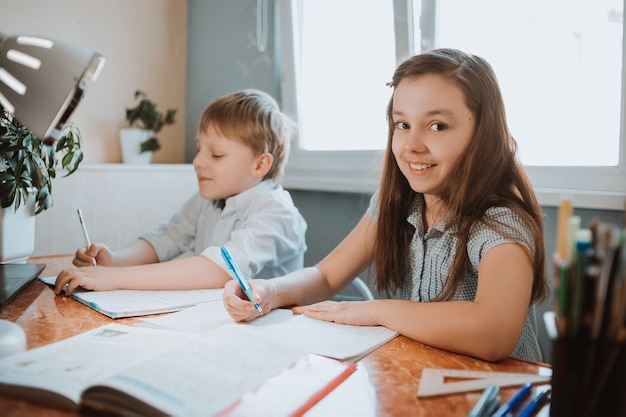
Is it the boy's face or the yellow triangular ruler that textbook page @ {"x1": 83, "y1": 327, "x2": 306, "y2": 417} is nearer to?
the yellow triangular ruler

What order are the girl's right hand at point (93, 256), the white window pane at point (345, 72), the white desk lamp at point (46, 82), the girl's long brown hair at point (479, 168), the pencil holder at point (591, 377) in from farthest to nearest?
1. the white window pane at point (345, 72)
2. the girl's right hand at point (93, 256)
3. the girl's long brown hair at point (479, 168)
4. the white desk lamp at point (46, 82)
5. the pencil holder at point (591, 377)

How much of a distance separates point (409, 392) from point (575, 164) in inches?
43.5

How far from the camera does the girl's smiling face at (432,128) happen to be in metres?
1.09

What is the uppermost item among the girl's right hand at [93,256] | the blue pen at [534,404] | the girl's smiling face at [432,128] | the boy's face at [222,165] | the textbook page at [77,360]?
the girl's smiling face at [432,128]

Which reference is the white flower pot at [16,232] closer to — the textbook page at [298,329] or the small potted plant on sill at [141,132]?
the textbook page at [298,329]

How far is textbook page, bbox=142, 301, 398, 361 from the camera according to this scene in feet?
2.68

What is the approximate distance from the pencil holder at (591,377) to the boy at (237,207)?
85 centimetres

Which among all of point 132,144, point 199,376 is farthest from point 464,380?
point 132,144

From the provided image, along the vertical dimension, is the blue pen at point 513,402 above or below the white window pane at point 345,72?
below

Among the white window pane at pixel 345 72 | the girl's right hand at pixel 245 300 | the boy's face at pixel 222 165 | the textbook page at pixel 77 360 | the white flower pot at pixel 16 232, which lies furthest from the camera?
the white window pane at pixel 345 72

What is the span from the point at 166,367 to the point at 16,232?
81 cm

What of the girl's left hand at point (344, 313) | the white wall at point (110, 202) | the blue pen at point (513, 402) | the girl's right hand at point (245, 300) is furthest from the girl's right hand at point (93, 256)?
the blue pen at point (513, 402)

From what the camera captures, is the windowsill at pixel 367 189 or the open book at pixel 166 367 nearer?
the open book at pixel 166 367

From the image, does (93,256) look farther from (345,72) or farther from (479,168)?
(345,72)
